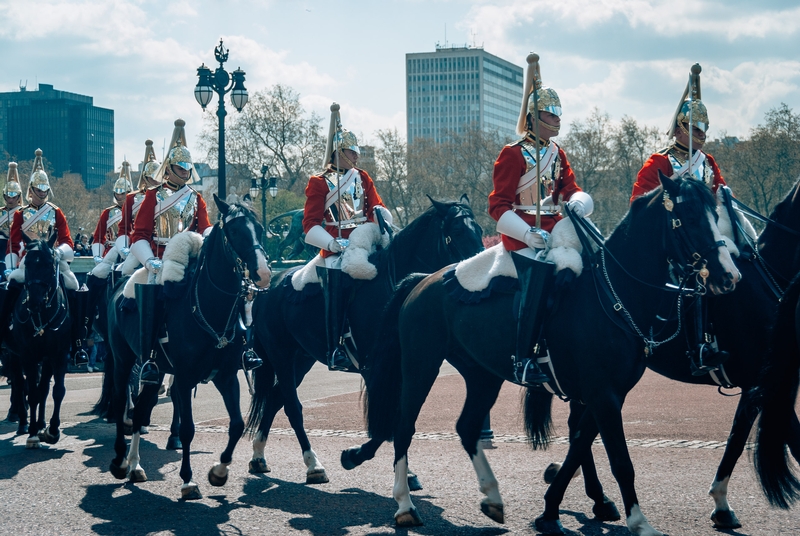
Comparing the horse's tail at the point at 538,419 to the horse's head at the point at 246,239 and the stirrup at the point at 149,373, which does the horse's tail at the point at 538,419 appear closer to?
the horse's head at the point at 246,239

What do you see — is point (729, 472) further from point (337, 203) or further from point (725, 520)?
point (337, 203)

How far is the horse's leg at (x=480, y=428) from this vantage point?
6.16m

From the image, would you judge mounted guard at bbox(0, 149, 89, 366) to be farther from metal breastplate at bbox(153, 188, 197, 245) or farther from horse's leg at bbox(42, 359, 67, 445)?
metal breastplate at bbox(153, 188, 197, 245)

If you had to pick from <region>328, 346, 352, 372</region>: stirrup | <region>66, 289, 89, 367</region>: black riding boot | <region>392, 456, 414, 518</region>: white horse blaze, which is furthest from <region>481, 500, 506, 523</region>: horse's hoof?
<region>66, 289, 89, 367</region>: black riding boot

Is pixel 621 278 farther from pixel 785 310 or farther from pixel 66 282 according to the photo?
pixel 66 282

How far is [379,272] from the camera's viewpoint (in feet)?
26.7

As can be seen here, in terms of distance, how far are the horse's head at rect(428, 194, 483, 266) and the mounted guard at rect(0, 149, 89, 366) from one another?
5058mm

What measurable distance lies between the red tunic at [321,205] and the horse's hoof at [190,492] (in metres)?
2.29

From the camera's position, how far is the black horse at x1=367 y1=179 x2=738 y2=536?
18.1ft

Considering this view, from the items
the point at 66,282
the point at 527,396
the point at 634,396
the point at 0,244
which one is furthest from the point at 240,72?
the point at 527,396

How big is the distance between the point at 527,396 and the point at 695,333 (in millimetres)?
1432

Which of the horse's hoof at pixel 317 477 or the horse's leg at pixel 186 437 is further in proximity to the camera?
the horse's hoof at pixel 317 477

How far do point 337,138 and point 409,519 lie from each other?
12.3 feet

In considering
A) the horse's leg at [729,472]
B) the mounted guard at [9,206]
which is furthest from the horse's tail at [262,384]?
the mounted guard at [9,206]
